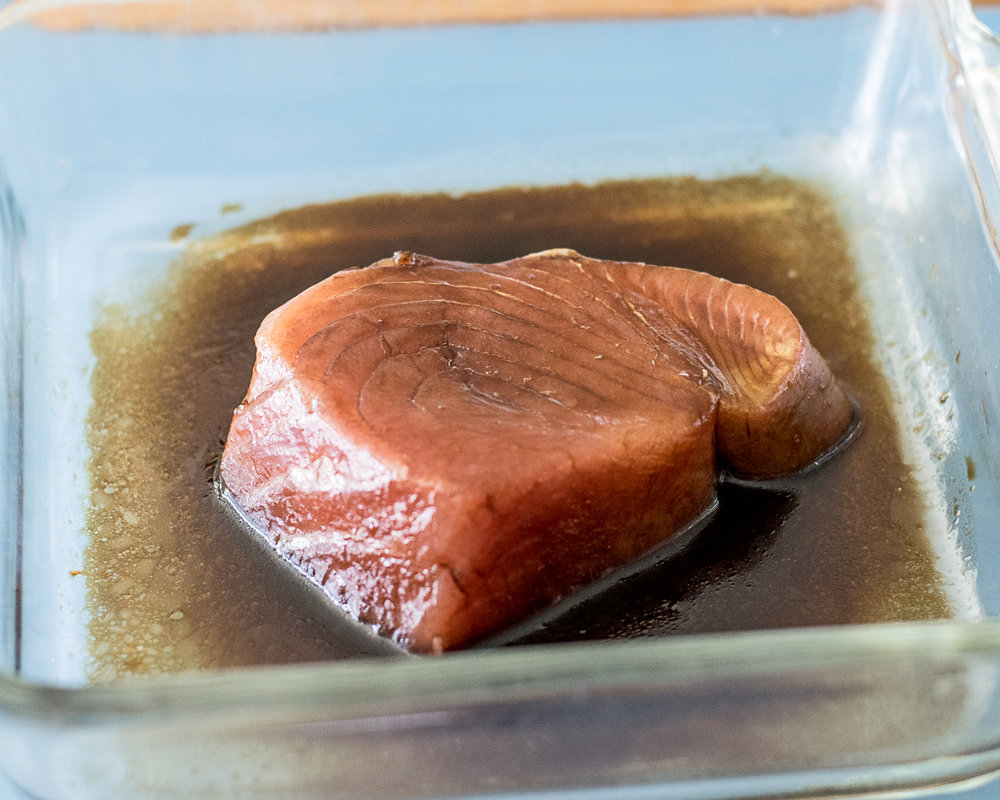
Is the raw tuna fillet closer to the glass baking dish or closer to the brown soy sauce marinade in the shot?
the brown soy sauce marinade

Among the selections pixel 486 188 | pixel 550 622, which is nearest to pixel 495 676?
pixel 550 622

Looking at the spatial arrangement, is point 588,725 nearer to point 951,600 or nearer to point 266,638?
point 266,638

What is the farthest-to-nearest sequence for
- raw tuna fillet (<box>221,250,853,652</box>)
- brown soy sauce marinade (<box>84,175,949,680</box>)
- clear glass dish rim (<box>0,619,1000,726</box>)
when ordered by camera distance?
brown soy sauce marinade (<box>84,175,949,680</box>)
raw tuna fillet (<box>221,250,853,652</box>)
clear glass dish rim (<box>0,619,1000,726</box>)

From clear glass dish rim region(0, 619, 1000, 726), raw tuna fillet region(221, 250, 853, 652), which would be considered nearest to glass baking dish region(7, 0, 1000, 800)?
clear glass dish rim region(0, 619, 1000, 726)

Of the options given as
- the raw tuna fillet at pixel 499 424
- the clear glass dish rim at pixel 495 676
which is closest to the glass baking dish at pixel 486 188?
the clear glass dish rim at pixel 495 676

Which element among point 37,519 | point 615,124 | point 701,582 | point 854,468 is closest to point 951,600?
point 854,468

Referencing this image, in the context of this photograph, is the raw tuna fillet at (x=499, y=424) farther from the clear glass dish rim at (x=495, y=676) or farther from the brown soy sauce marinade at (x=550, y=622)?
the clear glass dish rim at (x=495, y=676)
